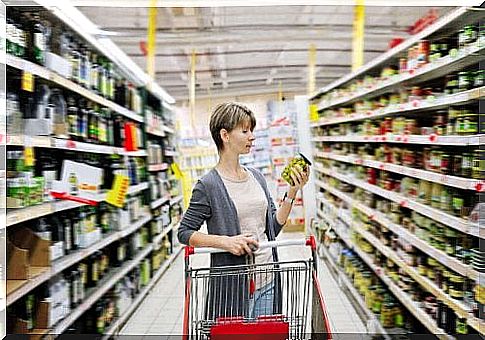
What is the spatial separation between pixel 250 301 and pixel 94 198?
5.49ft

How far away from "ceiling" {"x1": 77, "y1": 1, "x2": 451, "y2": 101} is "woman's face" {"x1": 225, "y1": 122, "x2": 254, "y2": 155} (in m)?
2.27

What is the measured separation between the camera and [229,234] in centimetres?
273

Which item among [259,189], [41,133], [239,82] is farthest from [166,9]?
[259,189]

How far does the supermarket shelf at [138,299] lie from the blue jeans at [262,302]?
172 centimetres

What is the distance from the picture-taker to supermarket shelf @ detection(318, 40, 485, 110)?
285 cm

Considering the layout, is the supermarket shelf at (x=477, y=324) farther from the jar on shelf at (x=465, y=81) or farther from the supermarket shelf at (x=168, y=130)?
the supermarket shelf at (x=168, y=130)

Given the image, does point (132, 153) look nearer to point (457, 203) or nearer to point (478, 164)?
point (457, 203)

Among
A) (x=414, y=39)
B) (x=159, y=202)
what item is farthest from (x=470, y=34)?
(x=159, y=202)

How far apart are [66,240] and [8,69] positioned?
1066 mm

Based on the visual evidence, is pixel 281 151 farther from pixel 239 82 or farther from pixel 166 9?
pixel 166 9

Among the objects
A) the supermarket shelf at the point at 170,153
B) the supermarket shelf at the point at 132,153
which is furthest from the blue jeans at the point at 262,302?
the supermarket shelf at the point at 170,153

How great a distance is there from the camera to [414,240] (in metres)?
3.55

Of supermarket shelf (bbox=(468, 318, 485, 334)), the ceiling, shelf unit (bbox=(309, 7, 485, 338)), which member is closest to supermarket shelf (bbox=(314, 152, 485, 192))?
shelf unit (bbox=(309, 7, 485, 338))

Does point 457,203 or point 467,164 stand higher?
point 467,164
